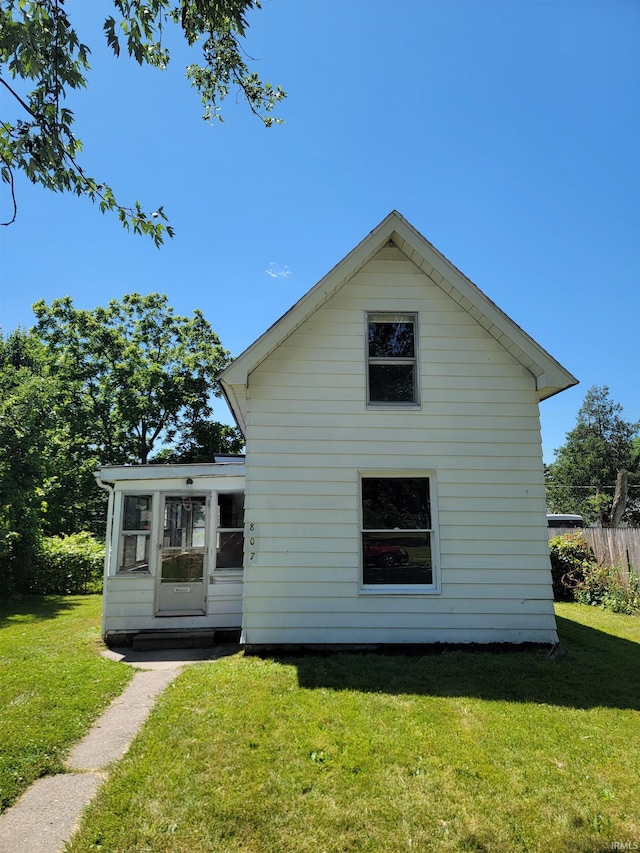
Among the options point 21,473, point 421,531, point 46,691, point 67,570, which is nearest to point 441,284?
point 421,531

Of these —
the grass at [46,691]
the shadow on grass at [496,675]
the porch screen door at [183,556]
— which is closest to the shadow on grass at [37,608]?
the grass at [46,691]

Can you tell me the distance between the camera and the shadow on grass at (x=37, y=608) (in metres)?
11.3

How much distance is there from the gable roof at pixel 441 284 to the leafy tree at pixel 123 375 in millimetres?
20339

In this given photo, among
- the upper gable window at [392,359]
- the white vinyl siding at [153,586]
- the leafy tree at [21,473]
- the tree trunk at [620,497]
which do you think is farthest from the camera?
the tree trunk at [620,497]

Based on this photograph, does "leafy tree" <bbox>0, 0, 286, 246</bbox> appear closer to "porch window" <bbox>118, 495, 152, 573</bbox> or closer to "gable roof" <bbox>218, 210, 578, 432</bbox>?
"gable roof" <bbox>218, 210, 578, 432</bbox>

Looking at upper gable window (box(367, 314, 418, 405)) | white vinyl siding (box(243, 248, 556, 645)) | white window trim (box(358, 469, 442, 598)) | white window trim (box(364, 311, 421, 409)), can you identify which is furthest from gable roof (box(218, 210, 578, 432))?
white window trim (box(358, 469, 442, 598))

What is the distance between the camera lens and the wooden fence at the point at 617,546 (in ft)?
37.5

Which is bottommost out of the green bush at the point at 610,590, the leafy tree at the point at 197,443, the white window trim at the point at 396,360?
the green bush at the point at 610,590

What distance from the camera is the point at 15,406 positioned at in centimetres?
1552

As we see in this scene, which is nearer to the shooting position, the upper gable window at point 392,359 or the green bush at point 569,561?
the upper gable window at point 392,359

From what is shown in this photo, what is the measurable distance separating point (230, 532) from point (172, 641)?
198 centimetres

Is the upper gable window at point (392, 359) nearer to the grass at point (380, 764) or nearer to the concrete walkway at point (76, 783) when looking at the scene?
the grass at point (380, 764)

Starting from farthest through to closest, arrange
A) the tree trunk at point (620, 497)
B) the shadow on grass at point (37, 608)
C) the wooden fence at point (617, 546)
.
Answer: the tree trunk at point (620, 497) < the wooden fence at point (617, 546) < the shadow on grass at point (37, 608)

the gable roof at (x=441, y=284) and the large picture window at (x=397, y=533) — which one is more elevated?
the gable roof at (x=441, y=284)
